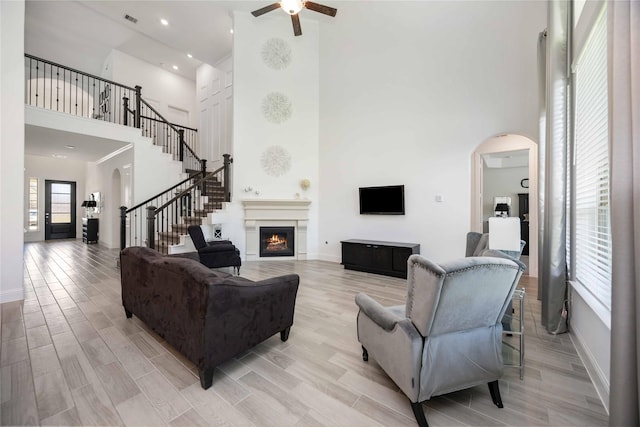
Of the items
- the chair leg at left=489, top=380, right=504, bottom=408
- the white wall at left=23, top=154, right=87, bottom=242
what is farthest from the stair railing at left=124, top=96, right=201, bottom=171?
the chair leg at left=489, top=380, right=504, bottom=408

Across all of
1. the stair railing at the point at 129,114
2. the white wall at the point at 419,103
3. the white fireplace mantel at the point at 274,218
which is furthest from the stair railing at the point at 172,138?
the white wall at the point at 419,103

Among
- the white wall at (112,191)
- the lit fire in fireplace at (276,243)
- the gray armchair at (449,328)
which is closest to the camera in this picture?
the gray armchair at (449,328)

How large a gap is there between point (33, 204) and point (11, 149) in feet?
28.6

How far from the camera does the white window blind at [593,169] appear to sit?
192 centimetres

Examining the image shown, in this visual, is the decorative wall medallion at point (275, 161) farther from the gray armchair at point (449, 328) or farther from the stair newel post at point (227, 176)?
the gray armchair at point (449, 328)

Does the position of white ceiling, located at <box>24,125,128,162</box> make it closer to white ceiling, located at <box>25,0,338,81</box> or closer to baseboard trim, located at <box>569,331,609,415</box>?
white ceiling, located at <box>25,0,338,81</box>

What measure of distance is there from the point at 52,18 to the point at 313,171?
7380mm

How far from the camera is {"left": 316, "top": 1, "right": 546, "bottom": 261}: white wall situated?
13.7 ft

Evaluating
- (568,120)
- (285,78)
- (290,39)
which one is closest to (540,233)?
(568,120)

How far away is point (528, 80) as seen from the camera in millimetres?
4004

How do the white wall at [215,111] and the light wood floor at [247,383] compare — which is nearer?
the light wood floor at [247,383]

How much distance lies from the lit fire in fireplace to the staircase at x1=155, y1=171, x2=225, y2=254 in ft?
4.68

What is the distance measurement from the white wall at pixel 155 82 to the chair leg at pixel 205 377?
9.04 metres

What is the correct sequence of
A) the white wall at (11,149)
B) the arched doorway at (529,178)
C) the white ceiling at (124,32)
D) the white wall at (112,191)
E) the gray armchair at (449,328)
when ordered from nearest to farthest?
the gray armchair at (449,328) → the white wall at (11,149) → the arched doorway at (529,178) → the white ceiling at (124,32) → the white wall at (112,191)
